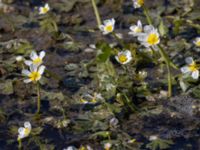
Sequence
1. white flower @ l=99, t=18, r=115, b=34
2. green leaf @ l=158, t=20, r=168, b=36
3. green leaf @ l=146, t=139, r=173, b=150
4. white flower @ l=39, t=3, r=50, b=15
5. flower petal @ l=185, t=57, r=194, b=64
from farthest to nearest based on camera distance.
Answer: white flower @ l=39, t=3, r=50, b=15, green leaf @ l=158, t=20, r=168, b=36, white flower @ l=99, t=18, r=115, b=34, flower petal @ l=185, t=57, r=194, b=64, green leaf @ l=146, t=139, r=173, b=150

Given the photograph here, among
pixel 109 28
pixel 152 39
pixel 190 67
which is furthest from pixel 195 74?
pixel 109 28

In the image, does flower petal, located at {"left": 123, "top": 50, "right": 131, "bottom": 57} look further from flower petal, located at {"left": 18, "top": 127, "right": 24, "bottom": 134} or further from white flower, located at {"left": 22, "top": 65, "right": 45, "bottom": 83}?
flower petal, located at {"left": 18, "top": 127, "right": 24, "bottom": 134}

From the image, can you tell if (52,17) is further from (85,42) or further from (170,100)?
(170,100)

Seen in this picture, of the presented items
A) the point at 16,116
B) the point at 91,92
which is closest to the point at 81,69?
the point at 91,92

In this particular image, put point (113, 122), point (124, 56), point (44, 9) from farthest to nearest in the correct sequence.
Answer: point (44, 9) < point (124, 56) < point (113, 122)

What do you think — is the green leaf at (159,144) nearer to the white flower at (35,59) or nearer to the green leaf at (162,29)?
the white flower at (35,59)

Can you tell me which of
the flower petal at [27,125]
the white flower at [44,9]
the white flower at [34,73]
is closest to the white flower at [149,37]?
the white flower at [34,73]

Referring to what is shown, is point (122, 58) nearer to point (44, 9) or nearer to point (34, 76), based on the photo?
point (34, 76)

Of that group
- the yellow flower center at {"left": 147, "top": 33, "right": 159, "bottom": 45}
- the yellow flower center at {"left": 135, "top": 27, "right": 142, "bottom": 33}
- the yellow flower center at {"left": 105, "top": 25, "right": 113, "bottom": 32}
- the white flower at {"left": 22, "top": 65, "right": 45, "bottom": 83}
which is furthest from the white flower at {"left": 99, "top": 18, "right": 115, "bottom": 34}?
the white flower at {"left": 22, "top": 65, "right": 45, "bottom": 83}
